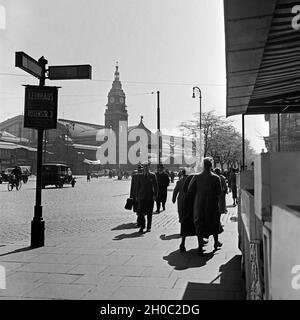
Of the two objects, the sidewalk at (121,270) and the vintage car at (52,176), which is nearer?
the sidewalk at (121,270)

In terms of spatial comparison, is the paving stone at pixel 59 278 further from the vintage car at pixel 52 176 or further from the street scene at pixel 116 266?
the vintage car at pixel 52 176

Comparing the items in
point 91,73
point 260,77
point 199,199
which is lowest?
point 199,199

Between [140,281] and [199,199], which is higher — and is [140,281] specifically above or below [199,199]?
below

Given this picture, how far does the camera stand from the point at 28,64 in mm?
7176

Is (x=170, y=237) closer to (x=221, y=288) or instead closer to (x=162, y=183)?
(x=221, y=288)

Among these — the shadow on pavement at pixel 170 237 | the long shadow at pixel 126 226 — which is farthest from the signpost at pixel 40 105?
the long shadow at pixel 126 226

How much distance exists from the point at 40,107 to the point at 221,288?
5020 mm

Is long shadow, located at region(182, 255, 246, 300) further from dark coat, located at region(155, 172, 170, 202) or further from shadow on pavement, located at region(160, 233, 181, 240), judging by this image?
dark coat, located at region(155, 172, 170, 202)

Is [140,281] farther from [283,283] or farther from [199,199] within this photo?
[283,283]

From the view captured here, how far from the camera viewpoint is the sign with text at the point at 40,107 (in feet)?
24.9

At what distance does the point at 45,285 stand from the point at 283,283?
395 cm

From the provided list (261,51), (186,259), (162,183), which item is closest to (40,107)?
(186,259)
